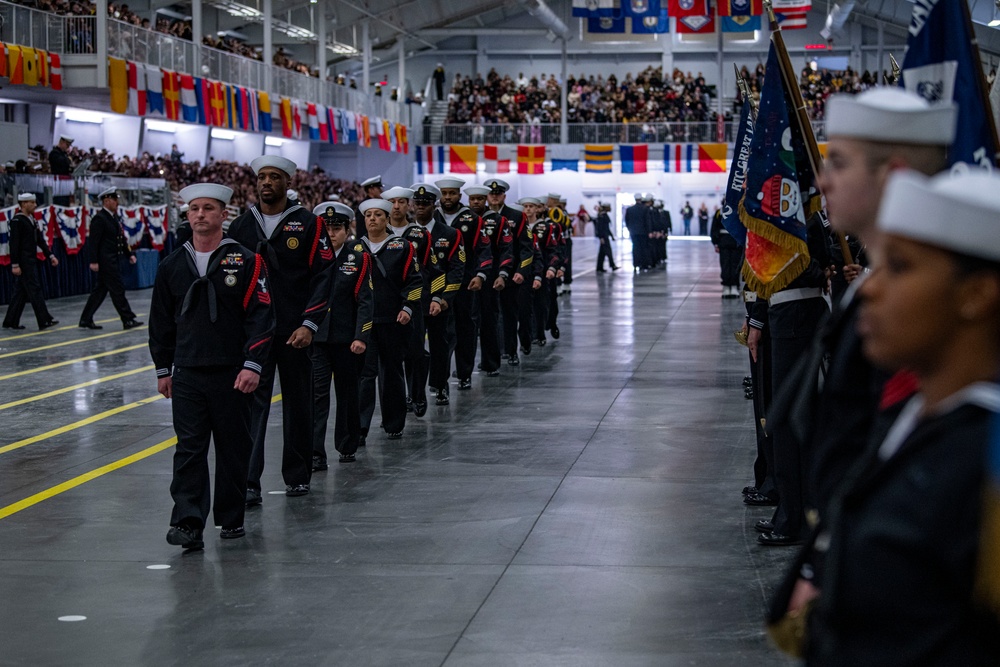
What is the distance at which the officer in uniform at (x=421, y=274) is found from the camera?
1146cm

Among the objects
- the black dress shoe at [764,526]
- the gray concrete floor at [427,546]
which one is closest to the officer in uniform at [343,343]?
the gray concrete floor at [427,546]

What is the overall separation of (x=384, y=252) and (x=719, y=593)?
546 cm

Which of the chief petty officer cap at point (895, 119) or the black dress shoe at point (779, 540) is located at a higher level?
the chief petty officer cap at point (895, 119)

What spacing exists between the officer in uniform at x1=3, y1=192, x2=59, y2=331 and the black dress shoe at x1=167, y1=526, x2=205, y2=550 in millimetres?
13446

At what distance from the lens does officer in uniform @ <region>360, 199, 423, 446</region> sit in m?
10.7

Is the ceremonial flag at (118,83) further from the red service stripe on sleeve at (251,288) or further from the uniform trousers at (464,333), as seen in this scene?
the red service stripe on sleeve at (251,288)

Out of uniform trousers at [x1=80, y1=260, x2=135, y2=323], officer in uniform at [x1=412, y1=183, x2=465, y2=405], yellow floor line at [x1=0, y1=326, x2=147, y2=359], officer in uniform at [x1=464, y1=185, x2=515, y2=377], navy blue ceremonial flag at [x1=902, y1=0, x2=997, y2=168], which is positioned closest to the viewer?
navy blue ceremonial flag at [x1=902, y1=0, x2=997, y2=168]

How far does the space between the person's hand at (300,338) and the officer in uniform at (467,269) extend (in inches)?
211

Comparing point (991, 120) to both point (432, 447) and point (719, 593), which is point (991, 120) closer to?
point (719, 593)

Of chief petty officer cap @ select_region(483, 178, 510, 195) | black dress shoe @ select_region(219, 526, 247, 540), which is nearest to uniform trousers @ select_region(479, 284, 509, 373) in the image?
chief petty officer cap @ select_region(483, 178, 510, 195)

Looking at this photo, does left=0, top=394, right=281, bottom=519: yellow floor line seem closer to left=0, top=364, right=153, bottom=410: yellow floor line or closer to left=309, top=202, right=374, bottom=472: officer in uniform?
left=309, top=202, right=374, bottom=472: officer in uniform

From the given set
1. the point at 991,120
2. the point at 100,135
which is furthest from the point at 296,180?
the point at 991,120

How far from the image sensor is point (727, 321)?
846 inches

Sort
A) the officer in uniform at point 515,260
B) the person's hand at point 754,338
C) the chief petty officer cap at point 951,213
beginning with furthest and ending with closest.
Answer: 1. the officer in uniform at point 515,260
2. the person's hand at point 754,338
3. the chief petty officer cap at point 951,213
